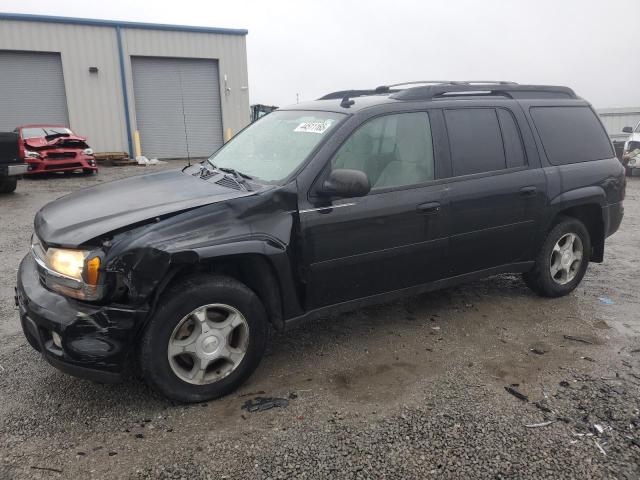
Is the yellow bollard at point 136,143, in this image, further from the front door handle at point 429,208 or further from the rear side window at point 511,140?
the front door handle at point 429,208

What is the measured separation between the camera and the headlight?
2.68 meters

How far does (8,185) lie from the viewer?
11039 mm

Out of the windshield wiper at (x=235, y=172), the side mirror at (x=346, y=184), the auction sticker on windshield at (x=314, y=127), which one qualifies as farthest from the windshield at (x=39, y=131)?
the side mirror at (x=346, y=184)

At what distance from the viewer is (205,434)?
108 inches

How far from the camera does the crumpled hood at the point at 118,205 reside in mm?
2843

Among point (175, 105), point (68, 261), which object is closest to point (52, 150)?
point (175, 105)

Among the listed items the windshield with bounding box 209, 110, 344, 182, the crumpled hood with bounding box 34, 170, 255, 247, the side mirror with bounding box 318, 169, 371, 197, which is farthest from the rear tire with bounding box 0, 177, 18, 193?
the side mirror with bounding box 318, 169, 371, 197

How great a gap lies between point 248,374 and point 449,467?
130 centimetres

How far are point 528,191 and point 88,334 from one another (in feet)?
11.2

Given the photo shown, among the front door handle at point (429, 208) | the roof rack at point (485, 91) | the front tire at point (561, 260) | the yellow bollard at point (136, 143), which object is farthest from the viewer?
the yellow bollard at point (136, 143)

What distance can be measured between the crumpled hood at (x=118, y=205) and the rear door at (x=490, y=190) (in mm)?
1677

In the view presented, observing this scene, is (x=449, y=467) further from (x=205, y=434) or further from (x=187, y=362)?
(x=187, y=362)

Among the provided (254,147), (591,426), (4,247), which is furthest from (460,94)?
(4,247)

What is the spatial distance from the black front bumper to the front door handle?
1.98m
